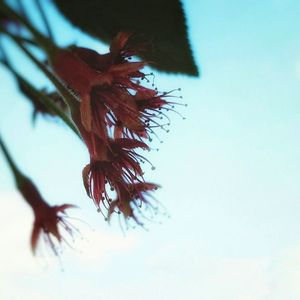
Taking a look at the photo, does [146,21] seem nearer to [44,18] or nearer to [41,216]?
[44,18]

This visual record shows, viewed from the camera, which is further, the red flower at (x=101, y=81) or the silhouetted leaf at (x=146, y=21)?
the red flower at (x=101, y=81)

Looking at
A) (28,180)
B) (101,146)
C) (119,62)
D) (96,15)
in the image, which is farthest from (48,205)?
(96,15)

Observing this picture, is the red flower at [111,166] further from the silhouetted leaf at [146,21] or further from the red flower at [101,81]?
the silhouetted leaf at [146,21]

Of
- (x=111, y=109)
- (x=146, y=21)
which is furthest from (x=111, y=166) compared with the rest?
(x=146, y=21)

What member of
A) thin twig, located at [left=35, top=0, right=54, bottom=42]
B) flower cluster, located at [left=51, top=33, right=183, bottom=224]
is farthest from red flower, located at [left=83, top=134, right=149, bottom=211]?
thin twig, located at [left=35, top=0, right=54, bottom=42]

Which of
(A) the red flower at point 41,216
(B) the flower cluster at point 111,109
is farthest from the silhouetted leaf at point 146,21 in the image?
(A) the red flower at point 41,216

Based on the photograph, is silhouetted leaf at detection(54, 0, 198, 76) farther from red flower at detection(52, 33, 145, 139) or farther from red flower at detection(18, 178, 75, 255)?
red flower at detection(18, 178, 75, 255)

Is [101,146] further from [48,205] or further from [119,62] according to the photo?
[48,205]
